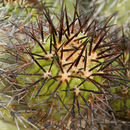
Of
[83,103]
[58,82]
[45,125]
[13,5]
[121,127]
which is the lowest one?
[121,127]

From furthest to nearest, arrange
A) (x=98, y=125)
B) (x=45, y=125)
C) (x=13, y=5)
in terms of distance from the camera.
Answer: (x=13, y=5) < (x=98, y=125) < (x=45, y=125)

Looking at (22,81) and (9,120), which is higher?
(22,81)

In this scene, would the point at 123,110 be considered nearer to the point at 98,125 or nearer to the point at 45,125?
the point at 98,125

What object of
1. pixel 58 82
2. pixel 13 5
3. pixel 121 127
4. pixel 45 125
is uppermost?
pixel 13 5

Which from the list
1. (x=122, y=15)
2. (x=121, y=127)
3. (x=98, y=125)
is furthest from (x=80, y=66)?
(x=122, y=15)

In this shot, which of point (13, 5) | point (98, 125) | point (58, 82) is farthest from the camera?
point (13, 5)

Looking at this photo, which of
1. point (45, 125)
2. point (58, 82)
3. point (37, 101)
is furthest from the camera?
point (45, 125)

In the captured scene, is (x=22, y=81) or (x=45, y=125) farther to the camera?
(x=45, y=125)

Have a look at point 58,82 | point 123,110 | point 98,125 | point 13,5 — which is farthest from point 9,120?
point 13,5

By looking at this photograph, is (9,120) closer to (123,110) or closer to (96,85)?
(96,85)
